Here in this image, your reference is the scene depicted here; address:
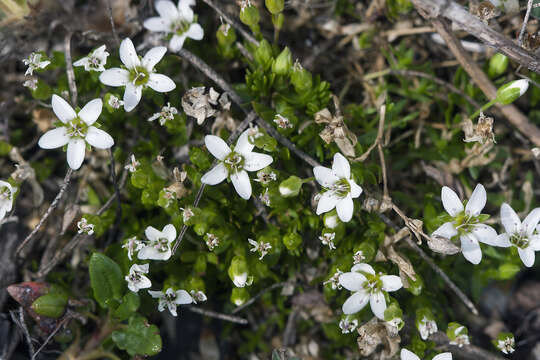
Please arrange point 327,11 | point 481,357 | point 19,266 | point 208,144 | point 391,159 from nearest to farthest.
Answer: point 208,144 → point 481,357 → point 19,266 → point 391,159 → point 327,11

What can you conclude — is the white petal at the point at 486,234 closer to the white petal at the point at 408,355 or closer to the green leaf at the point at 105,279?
the white petal at the point at 408,355

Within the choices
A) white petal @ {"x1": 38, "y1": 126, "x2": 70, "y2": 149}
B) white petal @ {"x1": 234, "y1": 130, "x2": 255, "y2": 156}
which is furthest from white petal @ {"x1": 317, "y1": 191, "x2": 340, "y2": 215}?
white petal @ {"x1": 38, "y1": 126, "x2": 70, "y2": 149}

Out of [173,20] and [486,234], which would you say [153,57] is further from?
[486,234]

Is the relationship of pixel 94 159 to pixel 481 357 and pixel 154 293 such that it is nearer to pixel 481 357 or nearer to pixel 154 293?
pixel 154 293

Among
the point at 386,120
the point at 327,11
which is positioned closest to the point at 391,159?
the point at 386,120

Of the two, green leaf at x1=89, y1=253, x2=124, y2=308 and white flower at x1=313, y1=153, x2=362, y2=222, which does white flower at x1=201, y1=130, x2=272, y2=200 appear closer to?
white flower at x1=313, y1=153, x2=362, y2=222

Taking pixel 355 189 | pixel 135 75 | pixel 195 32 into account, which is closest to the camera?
pixel 355 189

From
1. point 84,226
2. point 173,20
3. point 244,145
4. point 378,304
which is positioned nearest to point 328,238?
point 378,304
